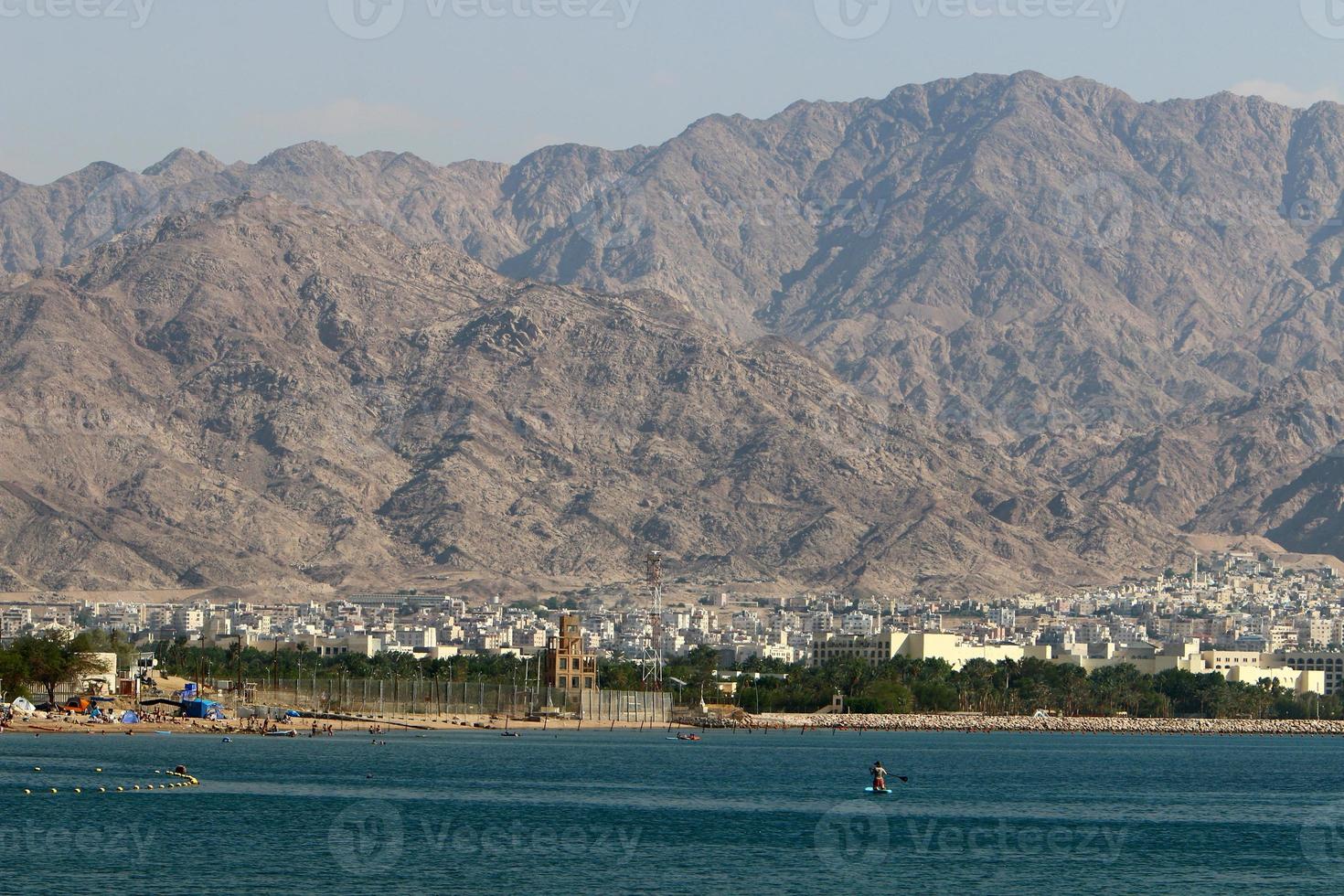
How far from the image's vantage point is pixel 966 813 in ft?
442

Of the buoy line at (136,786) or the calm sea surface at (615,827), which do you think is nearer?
the calm sea surface at (615,827)

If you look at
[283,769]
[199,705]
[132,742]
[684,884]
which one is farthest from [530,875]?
[199,705]

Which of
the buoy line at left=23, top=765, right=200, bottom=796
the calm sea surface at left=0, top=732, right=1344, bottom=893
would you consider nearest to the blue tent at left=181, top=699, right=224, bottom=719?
the calm sea surface at left=0, top=732, right=1344, bottom=893

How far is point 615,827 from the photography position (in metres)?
120

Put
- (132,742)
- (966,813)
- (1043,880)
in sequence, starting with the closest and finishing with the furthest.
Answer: (1043,880)
(966,813)
(132,742)

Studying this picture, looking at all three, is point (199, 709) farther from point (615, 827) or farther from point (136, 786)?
point (615, 827)

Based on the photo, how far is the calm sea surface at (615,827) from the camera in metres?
98.2

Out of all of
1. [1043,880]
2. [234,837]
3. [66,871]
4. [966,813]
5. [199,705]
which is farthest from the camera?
[199,705]

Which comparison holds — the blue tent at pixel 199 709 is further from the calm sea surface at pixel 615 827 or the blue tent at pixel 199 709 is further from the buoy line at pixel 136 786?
the buoy line at pixel 136 786

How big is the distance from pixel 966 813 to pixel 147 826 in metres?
47.1

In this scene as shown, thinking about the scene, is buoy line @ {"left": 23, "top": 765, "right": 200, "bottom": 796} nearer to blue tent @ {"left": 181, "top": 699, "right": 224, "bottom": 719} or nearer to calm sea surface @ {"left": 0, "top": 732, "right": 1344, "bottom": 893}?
calm sea surface @ {"left": 0, "top": 732, "right": 1344, "bottom": 893}

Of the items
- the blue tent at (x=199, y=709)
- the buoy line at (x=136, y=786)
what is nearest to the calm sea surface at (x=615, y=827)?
the buoy line at (x=136, y=786)

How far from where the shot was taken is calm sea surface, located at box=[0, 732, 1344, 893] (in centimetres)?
9825

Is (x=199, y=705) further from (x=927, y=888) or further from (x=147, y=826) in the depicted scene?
(x=927, y=888)
